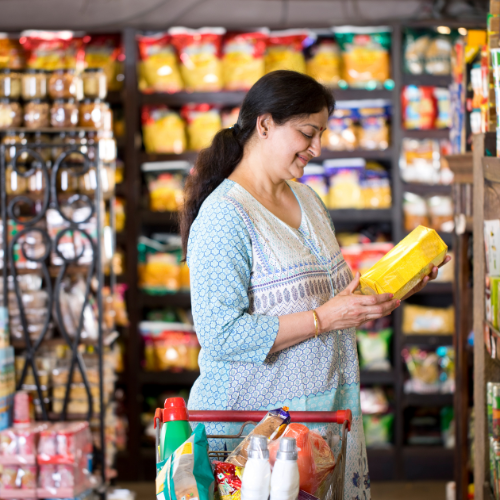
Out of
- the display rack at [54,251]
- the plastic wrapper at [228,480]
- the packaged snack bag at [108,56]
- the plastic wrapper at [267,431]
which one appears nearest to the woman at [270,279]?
the plastic wrapper at [267,431]

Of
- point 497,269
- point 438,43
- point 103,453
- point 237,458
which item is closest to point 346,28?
point 438,43

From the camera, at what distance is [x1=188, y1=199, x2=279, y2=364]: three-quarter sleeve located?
151 centimetres

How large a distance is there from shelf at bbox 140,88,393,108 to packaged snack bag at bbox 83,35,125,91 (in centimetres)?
23

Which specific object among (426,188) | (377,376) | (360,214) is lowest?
(377,376)

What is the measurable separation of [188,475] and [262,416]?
364mm

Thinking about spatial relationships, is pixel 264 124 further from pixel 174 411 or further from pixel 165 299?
pixel 165 299

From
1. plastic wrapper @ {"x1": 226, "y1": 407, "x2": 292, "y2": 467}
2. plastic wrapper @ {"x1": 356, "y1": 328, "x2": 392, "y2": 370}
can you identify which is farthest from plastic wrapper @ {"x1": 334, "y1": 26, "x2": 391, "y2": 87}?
plastic wrapper @ {"x1": 226, "y1": 407, "x2": 292, "y2": 467}

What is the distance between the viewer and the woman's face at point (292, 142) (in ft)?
5.57

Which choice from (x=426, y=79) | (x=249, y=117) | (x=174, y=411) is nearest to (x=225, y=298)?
(x=174, y=411)

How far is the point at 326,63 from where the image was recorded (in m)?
3.85

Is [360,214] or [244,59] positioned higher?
[244,59]

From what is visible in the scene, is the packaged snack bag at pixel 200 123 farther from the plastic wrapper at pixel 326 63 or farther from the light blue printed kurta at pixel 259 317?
the light blue printed kurta at pixel 259 317

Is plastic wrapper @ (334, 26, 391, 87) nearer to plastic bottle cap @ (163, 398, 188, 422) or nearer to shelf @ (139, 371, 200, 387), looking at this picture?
shelf @ (139, 371, 200, 387)

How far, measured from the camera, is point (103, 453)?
302cm
